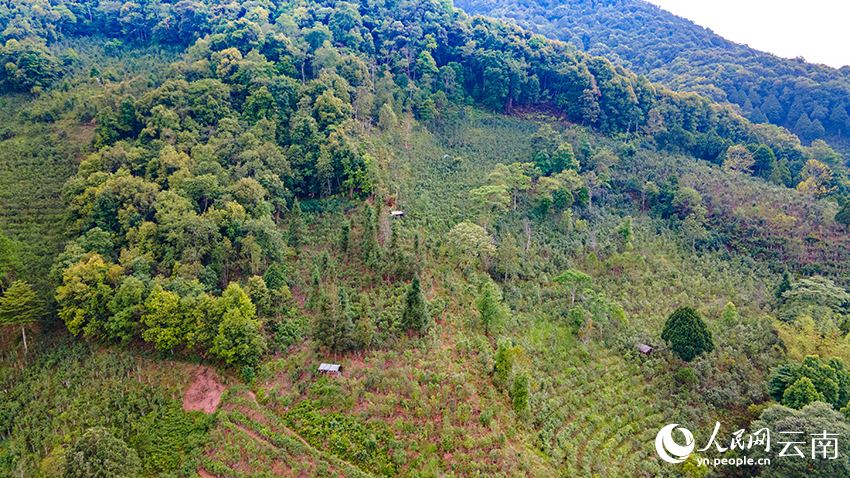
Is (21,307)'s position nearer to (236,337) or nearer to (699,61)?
(236,337)

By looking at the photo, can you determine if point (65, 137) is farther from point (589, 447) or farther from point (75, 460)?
point (589, 447)

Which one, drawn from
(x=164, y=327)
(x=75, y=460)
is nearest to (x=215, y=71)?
(x=164, y=327)

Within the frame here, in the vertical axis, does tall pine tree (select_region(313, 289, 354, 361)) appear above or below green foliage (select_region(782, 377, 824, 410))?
below

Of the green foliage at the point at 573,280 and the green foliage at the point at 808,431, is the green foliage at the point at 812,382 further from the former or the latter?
the green foliage at the point at 573,280

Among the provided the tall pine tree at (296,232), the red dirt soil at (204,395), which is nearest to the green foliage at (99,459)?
the red dirt soil at (204,395)

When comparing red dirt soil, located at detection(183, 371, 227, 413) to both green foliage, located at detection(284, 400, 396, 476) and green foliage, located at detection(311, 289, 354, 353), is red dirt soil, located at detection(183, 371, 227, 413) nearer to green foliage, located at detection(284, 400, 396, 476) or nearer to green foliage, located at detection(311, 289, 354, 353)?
green foliage, located at detection(284, 400, 396, 476)

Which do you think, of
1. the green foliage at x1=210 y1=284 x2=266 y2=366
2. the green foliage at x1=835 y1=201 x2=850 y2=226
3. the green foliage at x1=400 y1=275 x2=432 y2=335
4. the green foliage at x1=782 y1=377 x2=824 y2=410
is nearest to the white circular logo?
the green foliage at x1=782 y1=377 x2=824 y2=410
